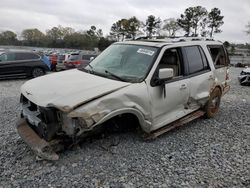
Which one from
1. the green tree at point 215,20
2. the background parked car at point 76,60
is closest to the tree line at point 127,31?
the green tree at point 215,20

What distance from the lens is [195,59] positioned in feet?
16.9

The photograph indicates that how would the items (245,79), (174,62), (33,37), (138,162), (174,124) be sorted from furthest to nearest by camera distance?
(33,37) < (245,79) < (174,62) < (174,124) < (138,162)

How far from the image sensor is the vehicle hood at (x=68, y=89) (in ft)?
10.5

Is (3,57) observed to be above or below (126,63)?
below

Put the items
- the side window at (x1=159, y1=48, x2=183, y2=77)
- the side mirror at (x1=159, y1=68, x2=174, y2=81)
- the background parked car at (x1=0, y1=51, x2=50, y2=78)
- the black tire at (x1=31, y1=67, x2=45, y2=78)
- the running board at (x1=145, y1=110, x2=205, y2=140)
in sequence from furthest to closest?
the black tire at (x1=31, y1=67, x2=45, y2=78), the background parked car at (x1=0, y1=51, x2=50, y2=78), the side window at (x1=159, y1=48, x2=183, y2=77), the running board at (x1=145, y1=110, x2=205, y2=140), the side mirror at (x1=159, y1=68, x2=174, y2=81)

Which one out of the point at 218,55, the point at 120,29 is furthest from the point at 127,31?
the point at 218,55

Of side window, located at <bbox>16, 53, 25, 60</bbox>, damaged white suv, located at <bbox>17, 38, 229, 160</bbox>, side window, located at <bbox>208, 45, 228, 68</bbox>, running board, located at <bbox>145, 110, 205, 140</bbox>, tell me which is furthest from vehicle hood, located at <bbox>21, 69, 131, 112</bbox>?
side window, located at <bbox>16, 53, 25, 60</bbox>

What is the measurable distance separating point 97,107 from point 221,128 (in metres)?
3.18

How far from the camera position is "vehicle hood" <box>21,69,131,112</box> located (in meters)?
3.21

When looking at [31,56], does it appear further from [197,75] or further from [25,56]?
[197,75]

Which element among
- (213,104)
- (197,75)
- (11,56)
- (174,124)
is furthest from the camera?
(11,56)

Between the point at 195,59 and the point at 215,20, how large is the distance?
49.5 m

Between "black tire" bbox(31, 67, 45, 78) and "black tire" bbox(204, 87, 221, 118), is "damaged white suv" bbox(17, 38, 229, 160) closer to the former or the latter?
"black tire" bbox(204, 87, 221, 118)

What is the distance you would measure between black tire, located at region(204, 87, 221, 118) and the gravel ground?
81cm
